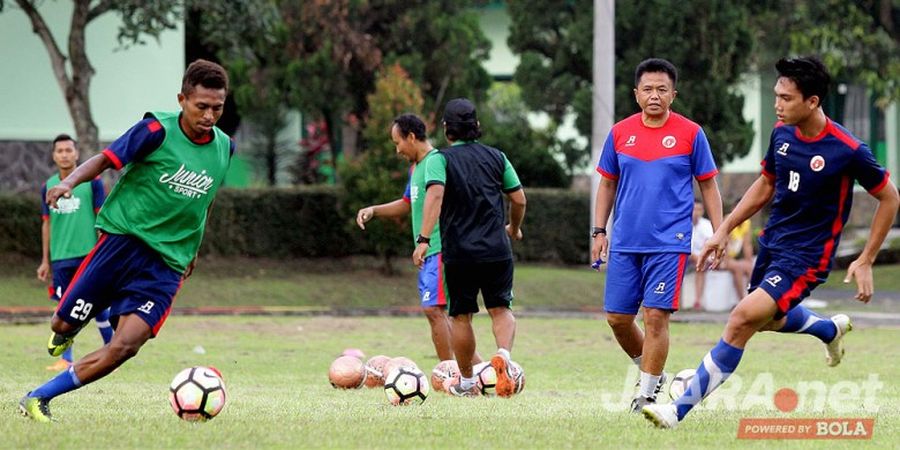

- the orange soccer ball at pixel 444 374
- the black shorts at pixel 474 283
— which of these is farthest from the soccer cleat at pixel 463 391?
the black shorts at pixel 474 283

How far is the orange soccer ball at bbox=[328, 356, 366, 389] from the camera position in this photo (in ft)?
38.2

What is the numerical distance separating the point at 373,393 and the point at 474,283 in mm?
1133

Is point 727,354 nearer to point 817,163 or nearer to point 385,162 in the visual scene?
point 817,163

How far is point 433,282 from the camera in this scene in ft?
39.1

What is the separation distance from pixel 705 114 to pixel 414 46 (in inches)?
219

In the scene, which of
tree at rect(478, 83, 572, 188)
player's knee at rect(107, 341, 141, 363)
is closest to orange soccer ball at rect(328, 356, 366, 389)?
player's knee at rect(107, 341, 141, 363)

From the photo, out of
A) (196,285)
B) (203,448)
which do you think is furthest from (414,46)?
(203,448)

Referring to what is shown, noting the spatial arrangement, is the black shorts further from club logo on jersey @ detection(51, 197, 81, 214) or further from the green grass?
club logo on jersey @ detection(51, 197, 81, 214)

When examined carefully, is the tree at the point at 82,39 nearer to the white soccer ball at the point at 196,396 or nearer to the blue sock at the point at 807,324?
the white soccer ball at the point at 196,396

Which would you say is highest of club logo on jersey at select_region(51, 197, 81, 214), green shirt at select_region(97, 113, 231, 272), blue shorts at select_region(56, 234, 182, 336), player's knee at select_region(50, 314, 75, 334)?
green shirt at select_region(97, 113, 231, 272)

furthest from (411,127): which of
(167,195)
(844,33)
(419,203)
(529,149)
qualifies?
(844,33)

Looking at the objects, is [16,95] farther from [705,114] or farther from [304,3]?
[705,114]

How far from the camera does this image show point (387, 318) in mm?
21516

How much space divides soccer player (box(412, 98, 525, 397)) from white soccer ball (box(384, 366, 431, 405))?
89cm
